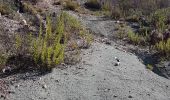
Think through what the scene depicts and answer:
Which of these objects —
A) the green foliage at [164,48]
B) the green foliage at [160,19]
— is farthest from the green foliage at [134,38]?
the green foliage at [164,48]

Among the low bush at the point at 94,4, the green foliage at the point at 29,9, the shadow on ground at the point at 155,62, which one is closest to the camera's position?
the shadow on ground at the point at 155,62

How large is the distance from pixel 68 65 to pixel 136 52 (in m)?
2.17

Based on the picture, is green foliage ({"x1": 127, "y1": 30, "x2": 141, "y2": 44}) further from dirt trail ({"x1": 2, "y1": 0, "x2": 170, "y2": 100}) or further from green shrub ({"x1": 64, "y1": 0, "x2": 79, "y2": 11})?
green shrub ({"x1": 64, "y1": 0, "x2": 79, "y2": 11})

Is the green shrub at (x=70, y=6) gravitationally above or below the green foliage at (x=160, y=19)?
above

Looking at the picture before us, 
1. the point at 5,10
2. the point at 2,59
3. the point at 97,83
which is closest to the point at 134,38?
the point at 5,10

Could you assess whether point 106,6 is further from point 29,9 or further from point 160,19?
point 29,9

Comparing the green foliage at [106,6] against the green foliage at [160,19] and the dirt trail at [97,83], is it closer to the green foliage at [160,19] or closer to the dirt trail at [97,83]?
the green foliage at [160,19]

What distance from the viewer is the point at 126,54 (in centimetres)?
798

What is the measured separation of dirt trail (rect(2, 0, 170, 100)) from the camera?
19.2 ft

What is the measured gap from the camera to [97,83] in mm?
6270

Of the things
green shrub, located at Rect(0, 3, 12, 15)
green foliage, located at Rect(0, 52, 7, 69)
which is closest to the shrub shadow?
green foliage, located at Rect(0, 52, 7, 69)

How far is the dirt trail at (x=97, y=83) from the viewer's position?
585 cm

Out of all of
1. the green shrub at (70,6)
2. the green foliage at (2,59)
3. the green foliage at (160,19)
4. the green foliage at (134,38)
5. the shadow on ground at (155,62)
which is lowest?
the shadow on ground at (155,62)

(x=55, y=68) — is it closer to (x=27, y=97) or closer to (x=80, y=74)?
(x=80, y=74)
